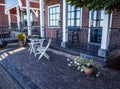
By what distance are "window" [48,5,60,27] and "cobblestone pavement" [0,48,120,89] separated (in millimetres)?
4069

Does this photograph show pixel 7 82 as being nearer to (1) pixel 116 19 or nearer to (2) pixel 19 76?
(2) pixel 19 76

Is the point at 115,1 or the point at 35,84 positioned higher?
the point at 115,1

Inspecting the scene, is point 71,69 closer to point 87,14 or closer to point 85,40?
point 85,40

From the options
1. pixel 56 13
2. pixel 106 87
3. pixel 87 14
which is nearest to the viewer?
pixel 106 87

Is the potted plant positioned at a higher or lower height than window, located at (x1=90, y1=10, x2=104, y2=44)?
lower

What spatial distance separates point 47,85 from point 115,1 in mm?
2438

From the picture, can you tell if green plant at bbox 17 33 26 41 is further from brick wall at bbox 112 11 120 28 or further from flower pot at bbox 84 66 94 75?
flower pot at bbox 84 66 94 75

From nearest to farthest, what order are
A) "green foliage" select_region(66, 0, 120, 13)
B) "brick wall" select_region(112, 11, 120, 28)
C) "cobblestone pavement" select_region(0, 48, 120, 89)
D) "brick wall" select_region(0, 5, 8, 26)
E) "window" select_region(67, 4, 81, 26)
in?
"green foliage" select_region(66, 0, 120, 13), "cobblestone pavement" select_region(0, 48, 120, 89), "brick wall" select_region(112, 11, 120, 28), "window" select_region(67, 4, 81, 26), "brick wall" select_region(0, 5, 8, 26)

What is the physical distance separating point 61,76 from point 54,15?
18.5ft

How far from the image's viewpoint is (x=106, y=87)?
3092mm

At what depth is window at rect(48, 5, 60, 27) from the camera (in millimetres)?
8258

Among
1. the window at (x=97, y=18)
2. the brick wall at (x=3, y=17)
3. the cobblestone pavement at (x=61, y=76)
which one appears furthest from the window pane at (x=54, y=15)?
the brick wall at (x=3, y=17)

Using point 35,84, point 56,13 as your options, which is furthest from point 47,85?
point 56,13

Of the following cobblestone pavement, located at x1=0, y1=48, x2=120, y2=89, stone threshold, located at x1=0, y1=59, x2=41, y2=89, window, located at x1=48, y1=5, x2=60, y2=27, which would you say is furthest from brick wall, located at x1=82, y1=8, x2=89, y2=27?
stone threshold, located at x1=0, y1=59, x2=41, y2=89
